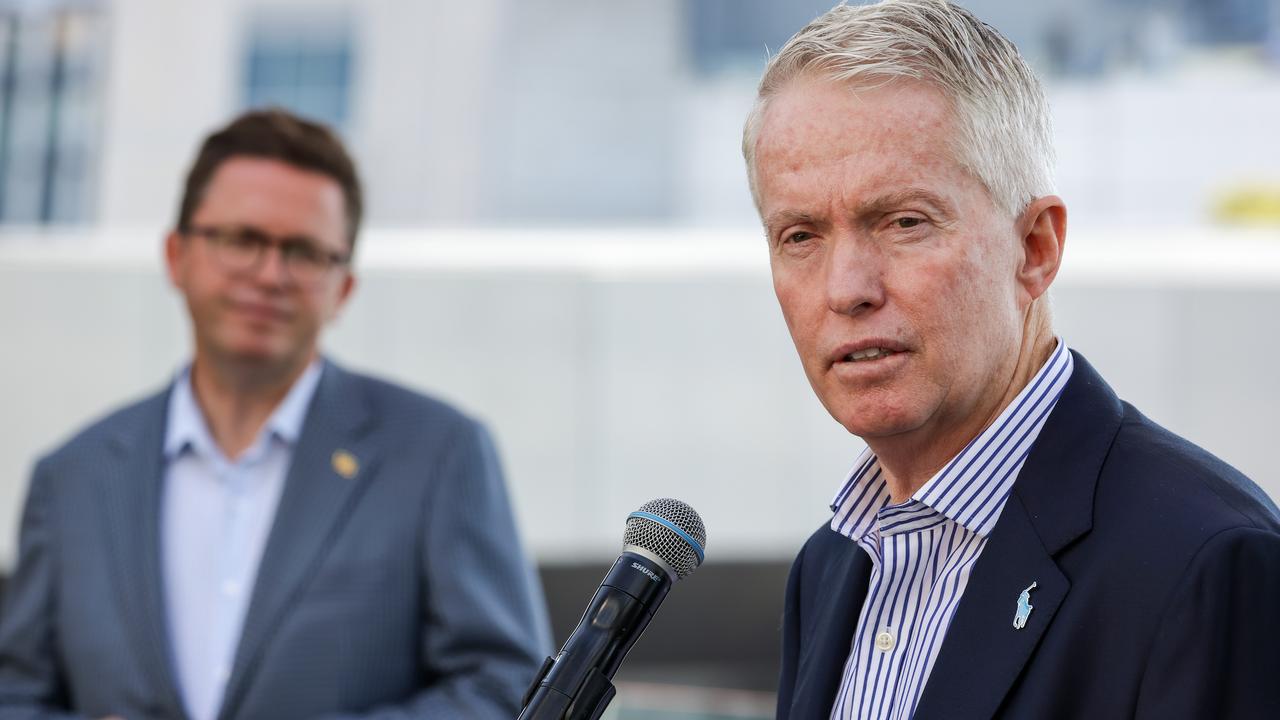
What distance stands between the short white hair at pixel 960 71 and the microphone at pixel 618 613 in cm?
47

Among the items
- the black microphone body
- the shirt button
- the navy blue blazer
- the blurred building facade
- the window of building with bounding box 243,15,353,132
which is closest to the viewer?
the navy blue blazer

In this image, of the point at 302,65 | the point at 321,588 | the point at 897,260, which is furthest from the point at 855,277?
the point at 302,65

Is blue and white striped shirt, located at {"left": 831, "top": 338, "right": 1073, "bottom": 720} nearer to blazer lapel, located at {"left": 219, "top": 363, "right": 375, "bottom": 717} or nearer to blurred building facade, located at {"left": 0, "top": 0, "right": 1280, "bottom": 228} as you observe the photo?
blazer lapel, located at {"left": 219, "top": 363, "right": 375, "bottom": 717}

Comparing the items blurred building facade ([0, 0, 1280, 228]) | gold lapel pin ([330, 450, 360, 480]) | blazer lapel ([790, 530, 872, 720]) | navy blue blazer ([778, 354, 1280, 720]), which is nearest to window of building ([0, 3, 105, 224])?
blurred building facade ([0, 0, 1280, 228])

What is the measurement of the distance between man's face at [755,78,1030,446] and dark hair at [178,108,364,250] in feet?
4.94

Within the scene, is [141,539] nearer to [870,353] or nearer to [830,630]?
[830,630]

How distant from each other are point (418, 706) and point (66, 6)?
6819 millimetres

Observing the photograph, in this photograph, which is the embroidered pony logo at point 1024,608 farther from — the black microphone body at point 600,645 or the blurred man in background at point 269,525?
the blurred man in background at point 269,525

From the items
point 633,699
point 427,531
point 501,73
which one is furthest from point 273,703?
point 501,73

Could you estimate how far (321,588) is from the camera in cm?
224

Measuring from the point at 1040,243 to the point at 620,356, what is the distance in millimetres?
4954

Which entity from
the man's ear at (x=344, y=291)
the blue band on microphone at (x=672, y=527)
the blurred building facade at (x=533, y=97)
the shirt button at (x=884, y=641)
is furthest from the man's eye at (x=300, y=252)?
the blurred building facade at (x=533, y=97)

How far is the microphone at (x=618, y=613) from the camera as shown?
3.62ft

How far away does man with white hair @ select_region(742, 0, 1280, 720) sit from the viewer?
1.06 meters
